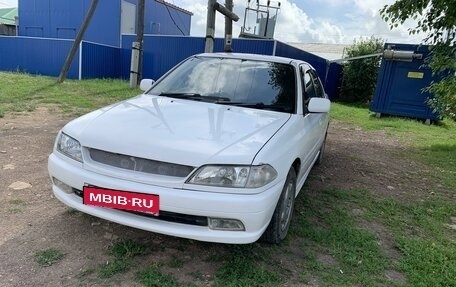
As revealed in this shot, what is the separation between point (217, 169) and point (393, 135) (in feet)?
26.5

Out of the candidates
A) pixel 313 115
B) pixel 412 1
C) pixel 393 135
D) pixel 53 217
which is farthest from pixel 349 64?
pixel 53 217

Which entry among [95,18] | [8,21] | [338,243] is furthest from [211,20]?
[8,21]

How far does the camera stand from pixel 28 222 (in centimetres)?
291

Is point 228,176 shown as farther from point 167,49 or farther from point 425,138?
point 167,49

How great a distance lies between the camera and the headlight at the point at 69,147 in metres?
2.48

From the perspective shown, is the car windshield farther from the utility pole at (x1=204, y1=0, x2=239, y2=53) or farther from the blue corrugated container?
the blue corrugated container

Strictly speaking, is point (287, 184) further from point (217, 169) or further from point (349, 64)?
point (349, 64)

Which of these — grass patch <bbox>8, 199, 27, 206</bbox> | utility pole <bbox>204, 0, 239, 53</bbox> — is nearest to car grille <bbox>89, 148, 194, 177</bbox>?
grass patch <bbox>8, 199, 27, 206</bbox>

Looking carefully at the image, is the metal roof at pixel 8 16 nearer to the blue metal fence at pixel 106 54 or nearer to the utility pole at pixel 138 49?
the blue metal fence at pixel 106 54

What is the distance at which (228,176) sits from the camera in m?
2.22

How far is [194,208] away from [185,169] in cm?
24

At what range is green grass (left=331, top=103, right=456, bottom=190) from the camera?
6.07 metres

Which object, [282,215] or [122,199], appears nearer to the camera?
[122,199]

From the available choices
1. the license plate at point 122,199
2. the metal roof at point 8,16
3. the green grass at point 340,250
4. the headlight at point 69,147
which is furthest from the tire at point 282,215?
the metal roof at point 8,16
